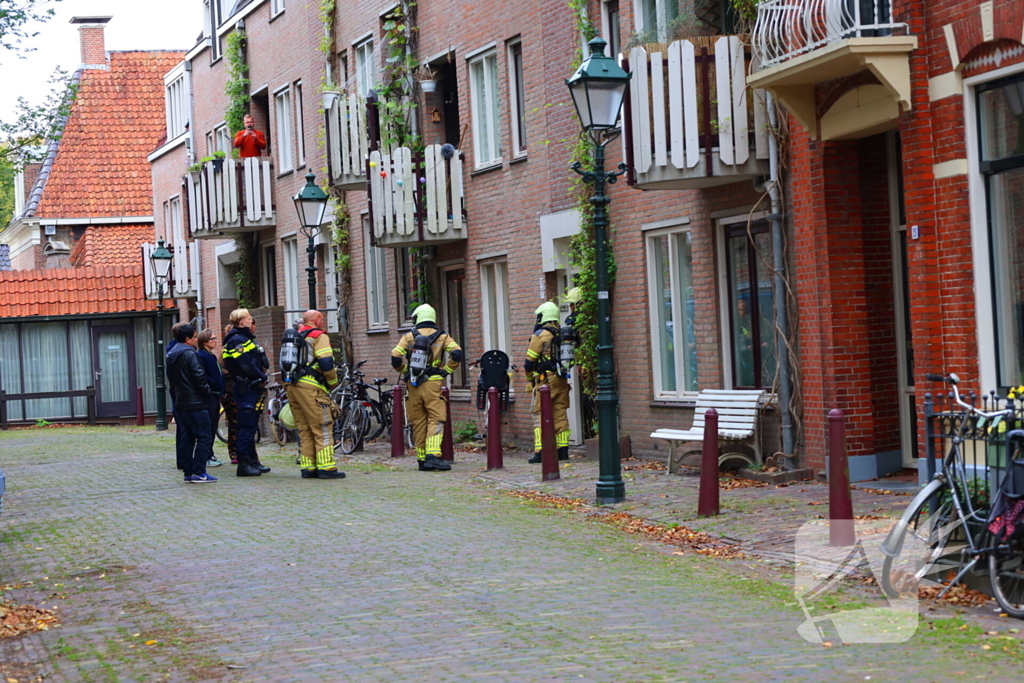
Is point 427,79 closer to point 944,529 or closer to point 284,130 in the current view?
point 284,130

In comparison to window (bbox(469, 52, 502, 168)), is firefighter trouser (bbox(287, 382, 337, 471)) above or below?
below

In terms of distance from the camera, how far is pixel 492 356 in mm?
18922

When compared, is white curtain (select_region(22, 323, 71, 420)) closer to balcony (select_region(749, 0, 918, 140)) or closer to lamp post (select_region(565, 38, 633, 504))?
lamp post (select_region(565, 38, 633, 504))

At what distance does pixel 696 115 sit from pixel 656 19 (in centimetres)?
241

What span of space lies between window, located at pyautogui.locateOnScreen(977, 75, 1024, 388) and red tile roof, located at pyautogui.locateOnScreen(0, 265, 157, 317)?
29.7 meters

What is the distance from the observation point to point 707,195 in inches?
602

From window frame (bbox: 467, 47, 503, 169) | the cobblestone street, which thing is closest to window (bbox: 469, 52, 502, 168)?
window frame (bbox: 467, 47, 503, 169)

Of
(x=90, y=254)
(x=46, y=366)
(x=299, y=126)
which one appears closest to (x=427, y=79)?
(x=299, y=126)

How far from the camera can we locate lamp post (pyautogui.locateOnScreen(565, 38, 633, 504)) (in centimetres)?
1238

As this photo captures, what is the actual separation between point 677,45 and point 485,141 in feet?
23.2

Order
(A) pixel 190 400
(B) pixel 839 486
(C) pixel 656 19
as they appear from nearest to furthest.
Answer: (B) pixel 839 486, (C) pixel 656 19, (A) pixel 190 400

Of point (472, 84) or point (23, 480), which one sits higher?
point (472, 84)

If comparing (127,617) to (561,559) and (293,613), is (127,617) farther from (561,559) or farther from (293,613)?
(561,559)

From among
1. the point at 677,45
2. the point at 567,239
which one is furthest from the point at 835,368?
the point at 567,239
